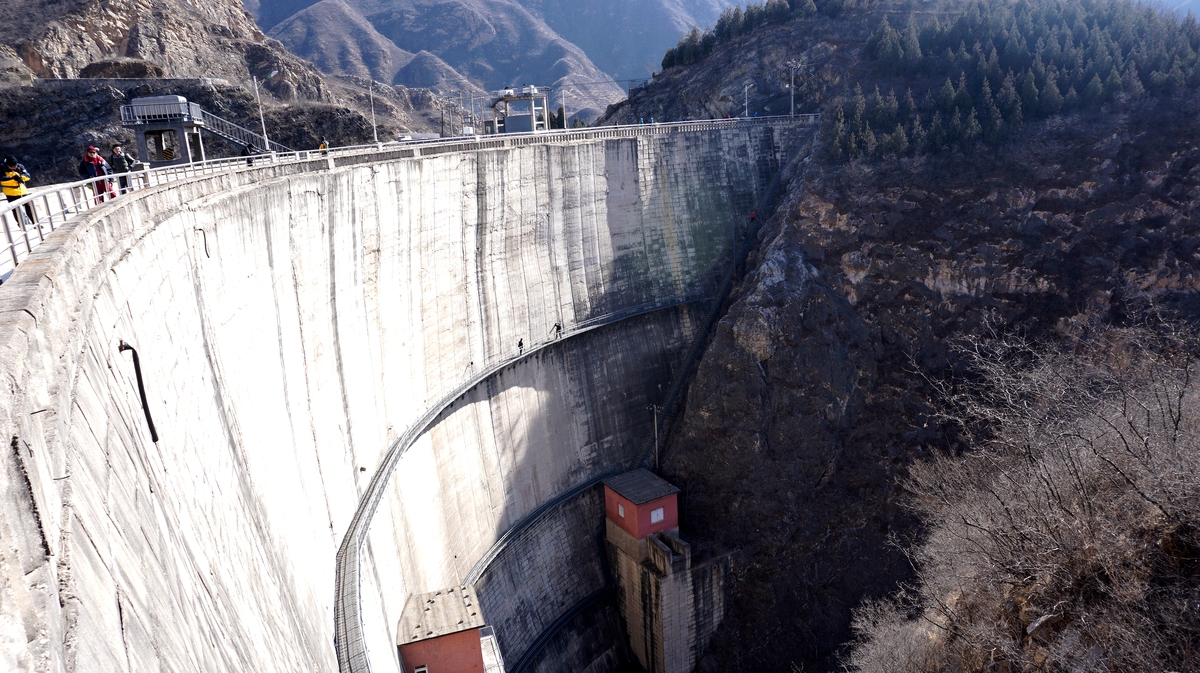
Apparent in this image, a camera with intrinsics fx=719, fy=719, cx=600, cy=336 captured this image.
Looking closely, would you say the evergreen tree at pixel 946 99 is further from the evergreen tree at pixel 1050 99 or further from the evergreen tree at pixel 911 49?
the evergreen tree at pixel 911 49

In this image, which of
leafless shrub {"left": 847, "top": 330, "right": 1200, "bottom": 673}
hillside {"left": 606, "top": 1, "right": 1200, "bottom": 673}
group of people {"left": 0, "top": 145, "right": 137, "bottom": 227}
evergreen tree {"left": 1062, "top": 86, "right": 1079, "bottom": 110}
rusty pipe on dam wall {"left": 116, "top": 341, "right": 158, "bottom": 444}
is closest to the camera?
rusty pipe on dam wall {"left": 116, "top": 341, "right": 158, "bottom": 444}

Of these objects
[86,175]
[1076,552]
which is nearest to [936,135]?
[1076,552]

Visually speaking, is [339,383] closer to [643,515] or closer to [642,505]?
[642,505]

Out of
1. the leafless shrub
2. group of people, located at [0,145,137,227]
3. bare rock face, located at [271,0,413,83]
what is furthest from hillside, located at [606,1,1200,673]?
bare rock face, located at [271,0,413,83]

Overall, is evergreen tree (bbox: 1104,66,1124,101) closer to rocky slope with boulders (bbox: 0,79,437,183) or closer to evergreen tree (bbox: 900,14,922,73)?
evergreen tree (bbox: 900,14,922,73)

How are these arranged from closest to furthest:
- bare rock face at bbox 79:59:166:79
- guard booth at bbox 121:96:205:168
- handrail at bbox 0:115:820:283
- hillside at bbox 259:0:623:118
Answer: handrail at bbox 0:115:820:283 → guard booth at bbox 121:96:205:168 → bare rock face at bbox 79:59:166:79 → hillside at bbox 259:0:623:118

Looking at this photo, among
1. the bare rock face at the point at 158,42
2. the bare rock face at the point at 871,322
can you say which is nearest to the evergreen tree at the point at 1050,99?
the bare rock face at the point at 871,322

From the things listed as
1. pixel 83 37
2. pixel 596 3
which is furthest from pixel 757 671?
pixel 596 3
